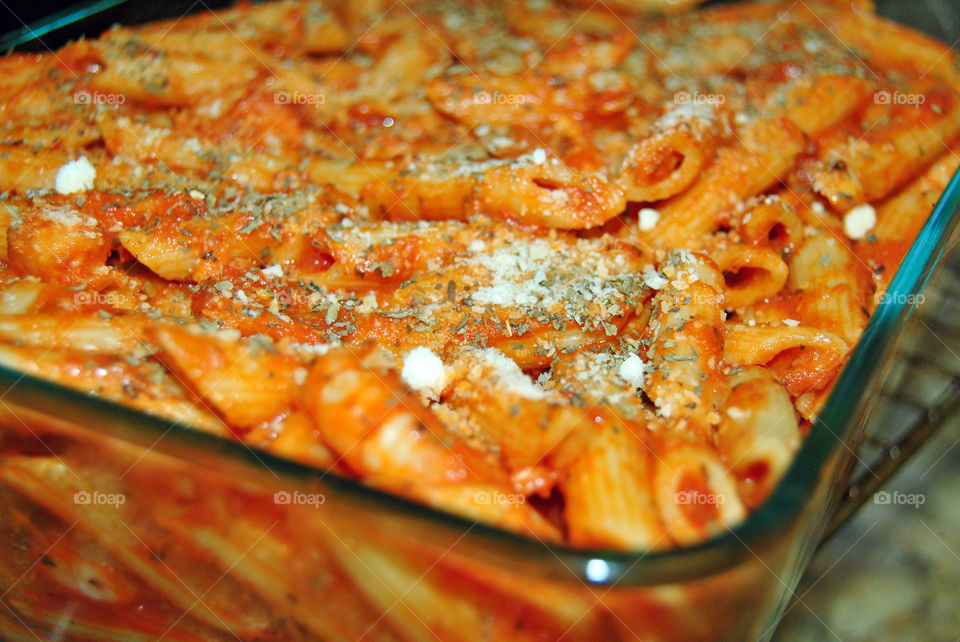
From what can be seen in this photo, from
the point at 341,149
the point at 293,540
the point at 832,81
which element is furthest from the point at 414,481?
the point at 832,81

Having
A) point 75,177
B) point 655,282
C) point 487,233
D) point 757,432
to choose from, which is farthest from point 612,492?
point 75,177

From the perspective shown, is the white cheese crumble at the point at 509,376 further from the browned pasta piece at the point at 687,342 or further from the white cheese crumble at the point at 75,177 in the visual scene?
the white cheese crumble at the point at 75,177

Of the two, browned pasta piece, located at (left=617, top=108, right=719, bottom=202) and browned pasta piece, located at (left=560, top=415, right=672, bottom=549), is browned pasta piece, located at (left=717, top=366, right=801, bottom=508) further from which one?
browned pasta piece, located at (left=617, top=108, right=719, bottom=202)

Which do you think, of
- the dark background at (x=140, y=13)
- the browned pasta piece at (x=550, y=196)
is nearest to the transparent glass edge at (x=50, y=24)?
the dark background at (x=140, y=13)

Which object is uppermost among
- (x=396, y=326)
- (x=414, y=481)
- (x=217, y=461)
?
(x=217, y=461)

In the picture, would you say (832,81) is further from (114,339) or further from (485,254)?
(114,339)
